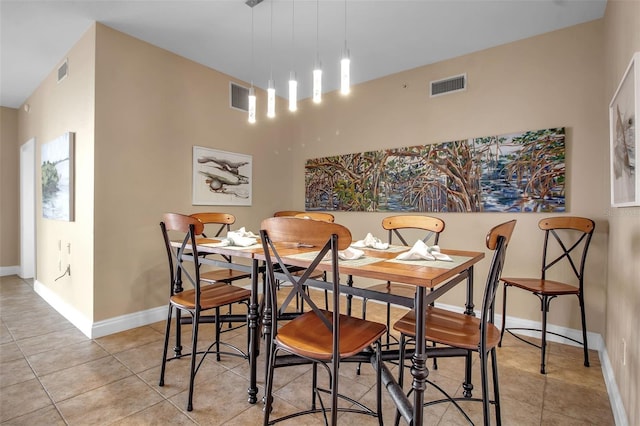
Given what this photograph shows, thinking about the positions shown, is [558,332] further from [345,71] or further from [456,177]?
[345,71]

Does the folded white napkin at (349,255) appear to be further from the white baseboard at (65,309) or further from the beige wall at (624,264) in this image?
the white baseboard at (65,309)

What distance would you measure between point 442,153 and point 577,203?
1230mm

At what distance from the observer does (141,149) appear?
9.97ft

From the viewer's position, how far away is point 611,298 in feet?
7.12

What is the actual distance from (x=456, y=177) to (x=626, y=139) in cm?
161

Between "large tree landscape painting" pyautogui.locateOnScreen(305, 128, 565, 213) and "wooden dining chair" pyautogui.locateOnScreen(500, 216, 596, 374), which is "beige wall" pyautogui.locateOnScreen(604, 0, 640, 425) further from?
"large tree landscape painting" pyautogui.locateOnScreen(305, 128, 565, 213)

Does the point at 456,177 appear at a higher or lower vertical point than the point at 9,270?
higher

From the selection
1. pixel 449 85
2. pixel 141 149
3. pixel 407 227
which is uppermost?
pixel 449 85

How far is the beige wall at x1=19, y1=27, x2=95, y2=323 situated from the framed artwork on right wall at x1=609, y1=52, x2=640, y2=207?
363cm

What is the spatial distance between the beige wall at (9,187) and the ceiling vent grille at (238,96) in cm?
382

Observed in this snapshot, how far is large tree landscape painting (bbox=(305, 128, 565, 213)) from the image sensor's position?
109 inches

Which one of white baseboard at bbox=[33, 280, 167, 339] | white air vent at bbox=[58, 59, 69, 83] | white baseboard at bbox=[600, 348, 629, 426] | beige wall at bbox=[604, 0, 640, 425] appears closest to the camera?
beige wall at bbox=[604, 0, 640, 425]

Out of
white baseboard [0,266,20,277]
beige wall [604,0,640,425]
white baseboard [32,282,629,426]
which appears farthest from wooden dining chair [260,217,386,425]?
white baseboard [0,266,20,277]

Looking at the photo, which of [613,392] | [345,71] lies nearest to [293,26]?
[345,71]
